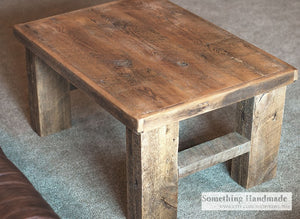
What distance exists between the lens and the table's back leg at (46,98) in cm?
238

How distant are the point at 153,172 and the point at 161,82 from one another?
309 mm

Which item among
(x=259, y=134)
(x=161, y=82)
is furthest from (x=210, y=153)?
(x=161, y=82)

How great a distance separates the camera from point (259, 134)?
208 centimetres

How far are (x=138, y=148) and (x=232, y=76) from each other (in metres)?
0.42

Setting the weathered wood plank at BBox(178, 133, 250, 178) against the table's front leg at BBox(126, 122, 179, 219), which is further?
the weathered wood plank at BBox(178, 133, 250, 178)

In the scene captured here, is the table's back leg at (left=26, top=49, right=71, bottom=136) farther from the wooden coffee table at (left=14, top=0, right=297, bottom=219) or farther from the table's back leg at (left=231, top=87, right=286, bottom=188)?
the table's back leg at (left=231, top=87, right=286, bottom=188)

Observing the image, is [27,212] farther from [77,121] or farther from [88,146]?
[77,121]

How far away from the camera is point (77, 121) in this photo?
2637 millimetres

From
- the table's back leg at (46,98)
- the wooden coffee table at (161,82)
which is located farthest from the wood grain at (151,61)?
the table's back leg at (46,98)

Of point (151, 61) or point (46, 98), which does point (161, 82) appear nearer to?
point (151, 61)

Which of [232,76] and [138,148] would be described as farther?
[232,76]

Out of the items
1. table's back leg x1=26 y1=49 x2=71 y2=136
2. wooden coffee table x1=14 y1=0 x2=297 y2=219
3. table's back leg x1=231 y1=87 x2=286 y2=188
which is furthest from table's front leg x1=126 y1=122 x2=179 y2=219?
table's back leg x1=26 y1=49 x2=71 y2=136

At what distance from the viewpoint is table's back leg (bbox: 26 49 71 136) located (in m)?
2.38

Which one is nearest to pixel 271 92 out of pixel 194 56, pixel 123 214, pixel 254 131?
pixel 254 131
